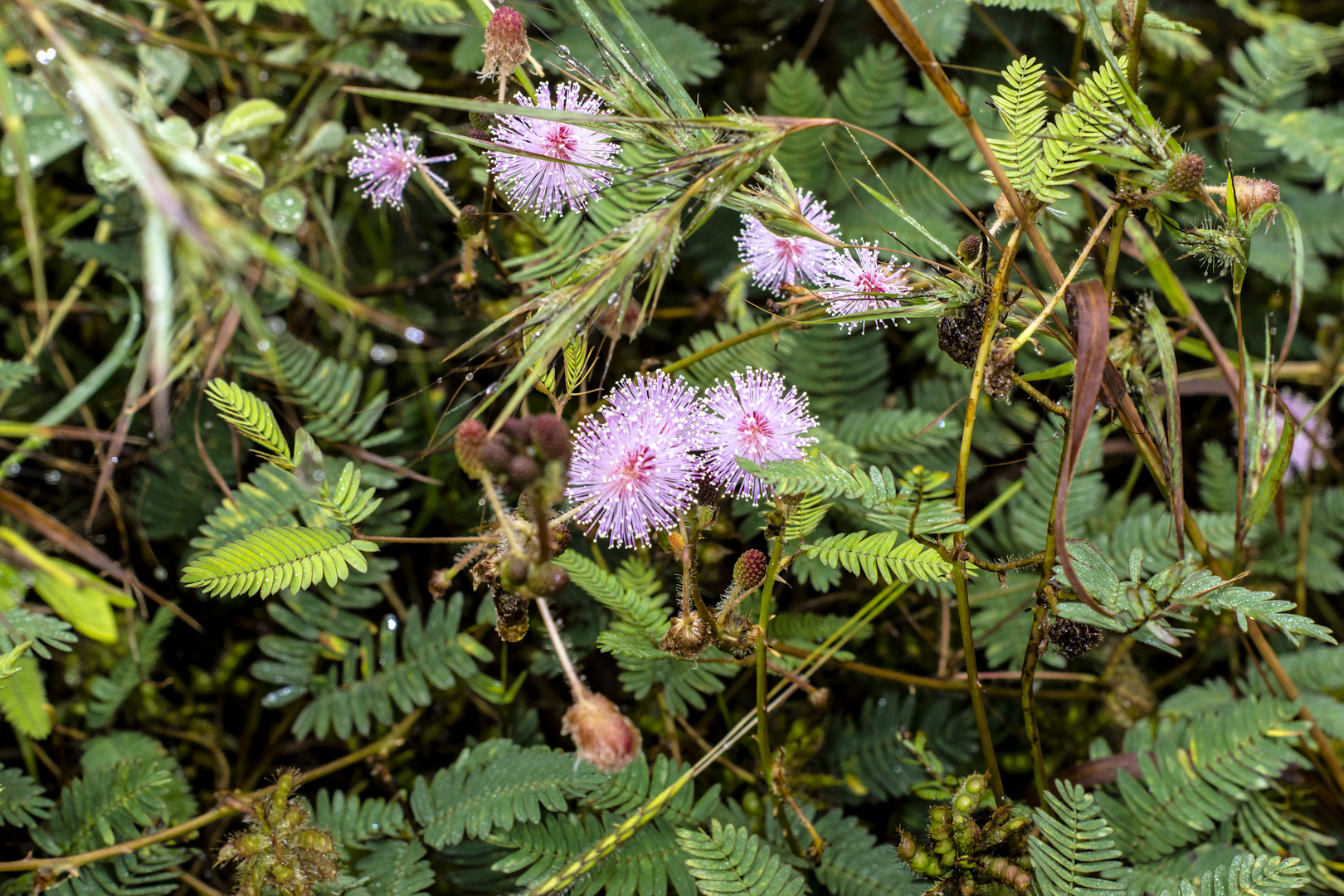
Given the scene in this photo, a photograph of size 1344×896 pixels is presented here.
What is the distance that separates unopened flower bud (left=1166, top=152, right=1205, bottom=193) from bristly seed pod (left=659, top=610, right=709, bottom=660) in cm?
92

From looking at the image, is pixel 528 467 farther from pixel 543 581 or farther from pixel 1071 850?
pixel 1071 850

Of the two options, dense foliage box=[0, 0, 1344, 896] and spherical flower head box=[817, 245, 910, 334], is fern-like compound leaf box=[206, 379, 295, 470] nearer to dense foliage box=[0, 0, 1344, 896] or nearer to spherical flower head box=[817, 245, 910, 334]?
dense foliage box=[0, 0, 1344, 896]

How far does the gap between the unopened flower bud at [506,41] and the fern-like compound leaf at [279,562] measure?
0.78m

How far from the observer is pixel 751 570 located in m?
1.31

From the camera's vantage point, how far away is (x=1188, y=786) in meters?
1.62

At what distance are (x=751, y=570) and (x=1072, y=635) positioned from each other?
50 cm

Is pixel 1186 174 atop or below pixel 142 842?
atop

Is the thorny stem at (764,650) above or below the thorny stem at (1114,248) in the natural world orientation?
below

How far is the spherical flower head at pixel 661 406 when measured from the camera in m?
1.33

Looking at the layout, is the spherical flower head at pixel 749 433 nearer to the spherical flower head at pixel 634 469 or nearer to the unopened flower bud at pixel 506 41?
the spherical flower head at pixel 634 469

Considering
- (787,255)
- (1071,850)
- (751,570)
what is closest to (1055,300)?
(787,255)

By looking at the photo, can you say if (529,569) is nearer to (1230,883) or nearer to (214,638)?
(1230,883)

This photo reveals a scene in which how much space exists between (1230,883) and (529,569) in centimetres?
119

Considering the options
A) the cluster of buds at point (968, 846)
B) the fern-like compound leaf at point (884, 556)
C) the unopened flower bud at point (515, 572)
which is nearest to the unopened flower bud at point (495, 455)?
the unopened flower bud at point (515, 572)
